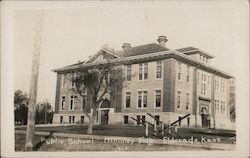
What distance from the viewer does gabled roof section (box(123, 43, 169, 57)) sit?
3.94 metres

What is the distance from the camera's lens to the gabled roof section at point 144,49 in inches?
155

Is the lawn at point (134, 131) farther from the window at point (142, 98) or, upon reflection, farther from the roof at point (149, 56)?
the roof at point (149, 56)

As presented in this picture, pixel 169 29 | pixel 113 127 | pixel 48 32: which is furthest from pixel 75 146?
pixel 169 29

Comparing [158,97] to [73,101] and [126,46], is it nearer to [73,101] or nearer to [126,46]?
[126,46]

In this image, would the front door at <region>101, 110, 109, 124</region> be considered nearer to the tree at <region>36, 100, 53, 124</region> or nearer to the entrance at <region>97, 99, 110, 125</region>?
the entrance at <region>97, 99, 110, 125</region>

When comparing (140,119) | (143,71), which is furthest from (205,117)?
(143,71)

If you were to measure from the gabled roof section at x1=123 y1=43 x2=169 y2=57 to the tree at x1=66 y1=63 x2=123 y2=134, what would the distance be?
0.64 feet

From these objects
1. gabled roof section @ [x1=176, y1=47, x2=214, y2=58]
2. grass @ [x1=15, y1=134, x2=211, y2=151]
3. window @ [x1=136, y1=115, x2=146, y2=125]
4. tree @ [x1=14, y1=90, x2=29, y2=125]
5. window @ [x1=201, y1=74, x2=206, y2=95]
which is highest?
gabled roof section @ [x1=176, y1=47, x2=214, y2=58]

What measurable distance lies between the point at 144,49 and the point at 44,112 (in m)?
1.16

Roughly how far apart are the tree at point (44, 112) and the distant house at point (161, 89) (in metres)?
0.09

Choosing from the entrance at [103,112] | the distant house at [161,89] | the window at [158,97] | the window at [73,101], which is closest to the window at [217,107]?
the distant house at [161,89]

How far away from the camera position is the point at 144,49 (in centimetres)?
399

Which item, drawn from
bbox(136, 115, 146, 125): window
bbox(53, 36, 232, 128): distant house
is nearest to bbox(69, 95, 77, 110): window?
bbox(53, 36, 232, 128): distant house

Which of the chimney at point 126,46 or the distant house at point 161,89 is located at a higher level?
the chimney at point 126,46
